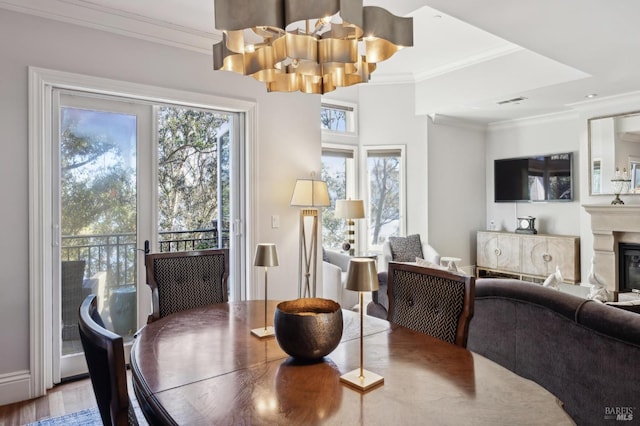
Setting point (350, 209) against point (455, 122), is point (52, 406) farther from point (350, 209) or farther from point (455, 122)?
point (455, 122)

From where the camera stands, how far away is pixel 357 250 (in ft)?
19.8

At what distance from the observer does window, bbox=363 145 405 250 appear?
6113 millimetres

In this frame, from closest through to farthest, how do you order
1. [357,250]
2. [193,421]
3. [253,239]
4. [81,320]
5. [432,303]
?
1. [193,421]
2. [81,320]
3. [432,303]
4. [253,239]
5. [357,250]

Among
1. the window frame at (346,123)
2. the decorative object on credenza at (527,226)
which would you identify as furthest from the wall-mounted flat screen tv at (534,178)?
the window frame at (346,123)

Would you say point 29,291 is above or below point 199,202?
below

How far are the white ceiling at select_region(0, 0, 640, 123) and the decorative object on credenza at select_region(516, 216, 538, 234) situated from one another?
1.59 metres

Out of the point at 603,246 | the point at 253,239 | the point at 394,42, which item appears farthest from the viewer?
the point at 603,246

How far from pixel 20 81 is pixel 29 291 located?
141cm

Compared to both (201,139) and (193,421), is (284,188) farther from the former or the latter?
(193,421)

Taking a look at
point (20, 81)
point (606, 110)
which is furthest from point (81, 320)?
point (606, 110)

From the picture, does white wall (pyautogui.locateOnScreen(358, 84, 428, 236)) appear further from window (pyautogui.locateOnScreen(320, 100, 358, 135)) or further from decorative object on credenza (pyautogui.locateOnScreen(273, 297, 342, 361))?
decorative object on credenza (pyautogui.locateOnScreen(273, 297, 342, 361))

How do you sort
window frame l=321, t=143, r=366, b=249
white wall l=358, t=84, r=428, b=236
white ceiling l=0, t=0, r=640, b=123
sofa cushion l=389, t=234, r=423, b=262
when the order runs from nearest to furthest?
white ceiling l=0, t=0, r=640, b=123, sofa cushion l=389, t=234, r=423, b=262, white wall l=358, t=84, r=428, b=236, window frame l=321, t=143, r=366, b=249

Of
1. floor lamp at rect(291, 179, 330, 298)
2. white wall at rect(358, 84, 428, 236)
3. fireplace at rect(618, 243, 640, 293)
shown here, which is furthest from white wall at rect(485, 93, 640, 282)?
floor lamp at rect(291, 179, 330, 298)

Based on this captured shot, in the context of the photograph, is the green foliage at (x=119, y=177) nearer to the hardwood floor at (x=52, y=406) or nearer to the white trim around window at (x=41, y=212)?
the white trim around window at (x=41, y=212)
